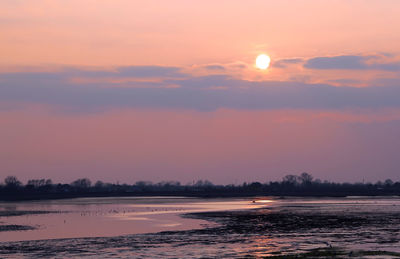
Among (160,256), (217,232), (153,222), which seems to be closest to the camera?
(160,256)

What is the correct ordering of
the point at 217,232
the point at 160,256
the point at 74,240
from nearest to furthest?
1. the point at 160,256
2. the point at 74,240
3. the point at 217,232

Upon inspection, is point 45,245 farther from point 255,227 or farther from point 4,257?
point 255,227

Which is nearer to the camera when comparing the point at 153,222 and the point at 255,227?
the point at 255,227

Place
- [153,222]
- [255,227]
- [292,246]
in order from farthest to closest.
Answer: [153,222] < [255,227] < [292,246]

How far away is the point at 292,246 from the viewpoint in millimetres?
50719

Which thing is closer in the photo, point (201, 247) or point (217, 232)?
point (201, 247)

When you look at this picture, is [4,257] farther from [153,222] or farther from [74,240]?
[153,222]

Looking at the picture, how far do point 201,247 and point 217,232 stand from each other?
1461 cm

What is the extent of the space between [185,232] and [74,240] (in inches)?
524

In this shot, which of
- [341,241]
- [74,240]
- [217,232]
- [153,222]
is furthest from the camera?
[153,222]

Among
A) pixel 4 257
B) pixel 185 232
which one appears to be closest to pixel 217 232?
pixel 185 232

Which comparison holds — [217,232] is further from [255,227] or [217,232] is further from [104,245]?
[104,245]

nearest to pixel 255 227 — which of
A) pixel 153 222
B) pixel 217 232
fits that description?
pixel 217 232

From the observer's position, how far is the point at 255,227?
72250 millimetres
